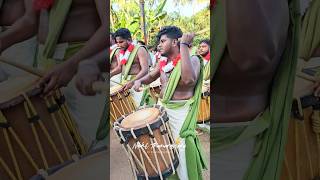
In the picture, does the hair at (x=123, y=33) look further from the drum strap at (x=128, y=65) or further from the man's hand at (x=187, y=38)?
the man's hand at (x=187, y=38)

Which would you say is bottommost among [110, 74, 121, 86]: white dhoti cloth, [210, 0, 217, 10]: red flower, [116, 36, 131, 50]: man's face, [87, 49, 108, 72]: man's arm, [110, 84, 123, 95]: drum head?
[110, 84, 123, 95]: drum head

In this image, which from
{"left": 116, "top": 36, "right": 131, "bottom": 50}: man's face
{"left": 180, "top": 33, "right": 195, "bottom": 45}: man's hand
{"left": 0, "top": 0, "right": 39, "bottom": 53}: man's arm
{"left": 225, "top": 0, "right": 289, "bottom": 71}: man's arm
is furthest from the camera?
{"left": 0, "top": 0, "right": 39, "bottom": 53}: man's arm

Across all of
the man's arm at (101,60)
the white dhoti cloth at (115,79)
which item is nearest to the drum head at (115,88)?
the white dhoti cloth at (115,79)

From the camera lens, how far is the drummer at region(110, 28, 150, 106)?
8.30 ft

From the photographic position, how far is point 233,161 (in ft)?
8.05

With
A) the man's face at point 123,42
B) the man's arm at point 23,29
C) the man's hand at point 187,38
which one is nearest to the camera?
the man's hand at point 187,38

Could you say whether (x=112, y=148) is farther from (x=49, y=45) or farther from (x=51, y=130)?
(x=49, y=45)

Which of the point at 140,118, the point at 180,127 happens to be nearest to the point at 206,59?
the point at 180,127

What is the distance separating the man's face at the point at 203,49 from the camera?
2418 mm

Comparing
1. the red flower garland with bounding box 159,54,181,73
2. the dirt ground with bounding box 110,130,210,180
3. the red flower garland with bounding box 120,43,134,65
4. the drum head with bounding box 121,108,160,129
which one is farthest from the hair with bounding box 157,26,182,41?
the dirt ground with bounding box 110,130,210,180

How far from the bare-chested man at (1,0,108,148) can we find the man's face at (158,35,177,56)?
0.36 metres

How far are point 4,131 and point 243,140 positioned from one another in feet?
4.93

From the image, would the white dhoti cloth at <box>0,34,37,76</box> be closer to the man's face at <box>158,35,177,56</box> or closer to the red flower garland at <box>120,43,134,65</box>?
the red flower garland at <box>120,43,134,65</box>

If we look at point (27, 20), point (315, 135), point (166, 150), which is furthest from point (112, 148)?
point (315, 135)
